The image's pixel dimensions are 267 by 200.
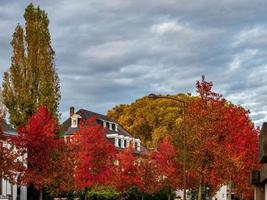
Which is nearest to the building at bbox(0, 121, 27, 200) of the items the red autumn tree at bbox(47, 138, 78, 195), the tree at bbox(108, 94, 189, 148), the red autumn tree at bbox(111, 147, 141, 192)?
the red autumn tree at bbox(47, 138, 78, 195)

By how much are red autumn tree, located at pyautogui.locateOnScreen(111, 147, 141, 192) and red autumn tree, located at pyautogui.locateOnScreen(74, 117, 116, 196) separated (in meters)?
8.28

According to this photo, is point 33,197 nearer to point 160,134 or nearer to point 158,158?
point 158,158

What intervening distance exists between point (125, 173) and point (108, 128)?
87.3 ft

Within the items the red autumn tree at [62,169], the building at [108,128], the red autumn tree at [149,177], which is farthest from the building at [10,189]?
the building at [108,128]

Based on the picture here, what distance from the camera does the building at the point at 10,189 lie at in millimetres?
60906

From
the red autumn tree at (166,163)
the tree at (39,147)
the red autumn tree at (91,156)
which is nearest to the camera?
the tree at (39,147)

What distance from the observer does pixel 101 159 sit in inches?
2744

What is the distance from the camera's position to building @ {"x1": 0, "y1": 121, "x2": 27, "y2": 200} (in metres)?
60.9

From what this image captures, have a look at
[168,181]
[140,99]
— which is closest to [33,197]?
[168,181]

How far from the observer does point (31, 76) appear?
226 feet

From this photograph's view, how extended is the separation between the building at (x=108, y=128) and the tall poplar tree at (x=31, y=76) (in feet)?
102

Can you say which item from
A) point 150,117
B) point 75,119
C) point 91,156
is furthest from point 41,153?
point 150,117

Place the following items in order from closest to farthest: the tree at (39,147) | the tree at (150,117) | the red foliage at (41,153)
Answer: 1. the red foliage at (41,153)
2. the tree at (39,147)
3. the tree at (150,117)

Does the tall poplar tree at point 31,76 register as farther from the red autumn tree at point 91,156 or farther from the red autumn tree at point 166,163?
the red autumn tree at point 166,163
